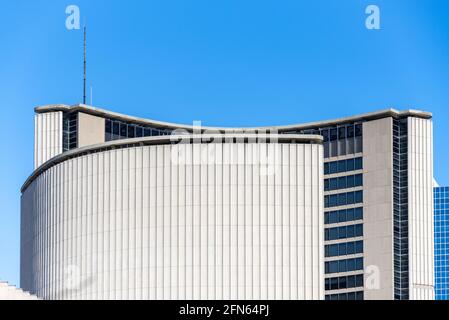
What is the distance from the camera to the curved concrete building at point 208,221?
136 meters

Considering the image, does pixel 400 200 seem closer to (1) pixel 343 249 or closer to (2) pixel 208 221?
(1) pixel 343 249

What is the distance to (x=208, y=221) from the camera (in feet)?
449

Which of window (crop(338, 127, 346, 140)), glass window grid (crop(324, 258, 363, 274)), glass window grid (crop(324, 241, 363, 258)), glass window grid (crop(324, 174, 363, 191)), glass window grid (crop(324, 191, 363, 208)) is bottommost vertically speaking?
glass window grid (crop(324, 258, 363, 274))

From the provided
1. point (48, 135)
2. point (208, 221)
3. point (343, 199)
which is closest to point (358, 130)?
point (343, 199)

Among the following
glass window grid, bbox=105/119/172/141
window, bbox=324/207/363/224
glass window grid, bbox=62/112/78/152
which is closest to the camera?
window, bbox=324/207/363/224

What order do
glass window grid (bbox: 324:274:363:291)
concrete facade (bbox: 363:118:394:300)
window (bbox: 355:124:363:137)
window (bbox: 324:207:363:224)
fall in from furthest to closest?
window (bbox: 324:207:363:224)
window (bbox: 355:124:363:137)
glass window grid (bbox: 324:274:363:291)
concrete facade (bbox: 363:118:394:300)

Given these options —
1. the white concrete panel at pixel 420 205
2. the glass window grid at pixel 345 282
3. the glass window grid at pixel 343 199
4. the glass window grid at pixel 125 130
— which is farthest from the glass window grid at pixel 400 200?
the glass window grid at pixel 125 130

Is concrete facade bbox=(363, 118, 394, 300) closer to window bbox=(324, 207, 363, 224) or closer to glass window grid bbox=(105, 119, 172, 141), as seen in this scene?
window bbox=(324, 207, 363, 224)

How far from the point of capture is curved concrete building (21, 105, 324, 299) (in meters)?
136

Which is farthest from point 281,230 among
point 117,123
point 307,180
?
point 117,123

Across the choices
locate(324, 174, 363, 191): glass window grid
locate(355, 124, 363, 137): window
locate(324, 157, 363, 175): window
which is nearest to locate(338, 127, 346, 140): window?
locate(355, 124, 363, 137): window

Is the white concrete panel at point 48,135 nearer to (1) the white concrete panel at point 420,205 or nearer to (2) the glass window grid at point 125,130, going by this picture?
(2) the glass window grid at point 125,130
